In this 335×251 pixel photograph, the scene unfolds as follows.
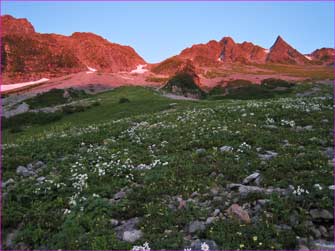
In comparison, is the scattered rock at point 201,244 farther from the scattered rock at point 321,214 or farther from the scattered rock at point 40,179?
the scattered rock at point 40,179


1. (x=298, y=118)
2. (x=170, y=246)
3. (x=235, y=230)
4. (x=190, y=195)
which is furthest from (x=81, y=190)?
(x=298, y=118)

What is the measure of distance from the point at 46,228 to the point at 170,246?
373 centimetres

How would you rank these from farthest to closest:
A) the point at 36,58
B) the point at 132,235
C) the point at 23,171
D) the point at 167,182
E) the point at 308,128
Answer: the point at 36,58
the point at 308,128
the point at 23,171
the point at 167,182
the point at 132,235

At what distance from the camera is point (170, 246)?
885cm

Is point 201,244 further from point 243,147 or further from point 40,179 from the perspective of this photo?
point 40,179

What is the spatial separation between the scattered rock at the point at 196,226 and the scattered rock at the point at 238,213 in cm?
89

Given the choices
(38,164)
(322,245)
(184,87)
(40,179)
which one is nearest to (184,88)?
(184,87)

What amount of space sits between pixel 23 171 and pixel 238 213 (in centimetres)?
938

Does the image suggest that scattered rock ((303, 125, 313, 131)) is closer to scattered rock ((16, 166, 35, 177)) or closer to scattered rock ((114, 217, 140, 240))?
scattered rock ((114, 217, 140, 240))

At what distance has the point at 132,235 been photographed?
31.1 ft

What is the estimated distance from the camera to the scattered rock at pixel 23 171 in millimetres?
14741

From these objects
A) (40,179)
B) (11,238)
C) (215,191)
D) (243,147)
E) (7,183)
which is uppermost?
(243,147)

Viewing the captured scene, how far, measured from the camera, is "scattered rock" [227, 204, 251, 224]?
31.8ft

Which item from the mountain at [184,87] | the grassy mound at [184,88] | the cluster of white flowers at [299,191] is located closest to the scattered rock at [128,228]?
the cluster of white flowers at [299,191]
